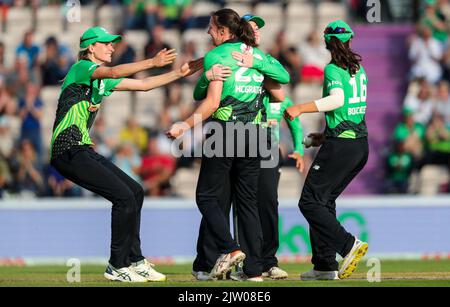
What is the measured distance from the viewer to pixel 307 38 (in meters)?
20.7

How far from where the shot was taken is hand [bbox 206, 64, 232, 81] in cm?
1109

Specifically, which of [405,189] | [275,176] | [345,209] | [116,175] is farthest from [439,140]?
[116,175]

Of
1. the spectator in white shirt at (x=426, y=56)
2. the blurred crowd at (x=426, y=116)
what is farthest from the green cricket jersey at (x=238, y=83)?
the spectator in white shirt at (x=426, y=56)

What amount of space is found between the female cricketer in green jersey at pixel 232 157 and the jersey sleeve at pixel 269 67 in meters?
0.01

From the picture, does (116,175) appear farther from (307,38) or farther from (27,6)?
(27,6)

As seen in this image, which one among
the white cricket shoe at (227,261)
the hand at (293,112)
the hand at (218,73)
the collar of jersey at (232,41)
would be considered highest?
the collar of jersey at (232,41)

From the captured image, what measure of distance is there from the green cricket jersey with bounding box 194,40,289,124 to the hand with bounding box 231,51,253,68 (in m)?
0.04

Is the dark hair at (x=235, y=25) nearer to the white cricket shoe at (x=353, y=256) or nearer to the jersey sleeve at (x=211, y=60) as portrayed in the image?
the jersey sleeve at (x=211, y=60)

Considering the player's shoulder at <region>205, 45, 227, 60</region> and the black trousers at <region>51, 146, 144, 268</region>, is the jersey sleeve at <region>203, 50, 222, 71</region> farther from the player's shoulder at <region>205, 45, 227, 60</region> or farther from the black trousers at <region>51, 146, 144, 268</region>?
the black trousers at <region>51, 146, 144, 268</region>

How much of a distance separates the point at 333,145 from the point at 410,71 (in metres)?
9.71

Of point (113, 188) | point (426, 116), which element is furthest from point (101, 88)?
point (426, 116)

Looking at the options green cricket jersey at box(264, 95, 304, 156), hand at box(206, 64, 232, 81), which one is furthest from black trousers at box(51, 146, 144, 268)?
green cricket jersey at box(264, 95, 304, 156)

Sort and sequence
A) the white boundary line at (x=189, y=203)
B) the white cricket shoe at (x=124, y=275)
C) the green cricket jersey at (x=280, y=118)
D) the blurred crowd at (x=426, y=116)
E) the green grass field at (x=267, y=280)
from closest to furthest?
the green grass field at (x=267, y=280) → the white cricket shoe at (x=124, y=275) → the green cricket jersey at (x=280, y=118) → the white boundary line at (x=189, y=203) → the blurred crowd at (x=426, y=116)

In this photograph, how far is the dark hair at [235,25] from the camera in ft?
37.0
